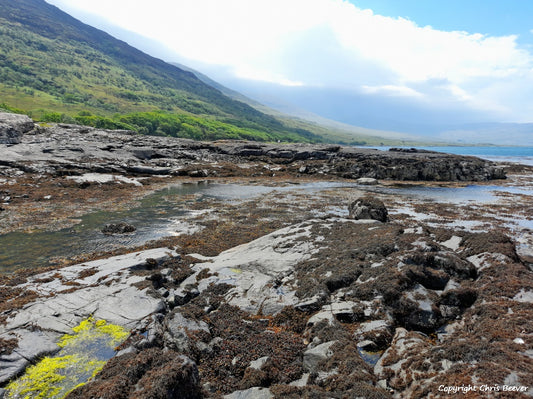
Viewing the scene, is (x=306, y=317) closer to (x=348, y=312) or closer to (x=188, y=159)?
(x=348, y=312)

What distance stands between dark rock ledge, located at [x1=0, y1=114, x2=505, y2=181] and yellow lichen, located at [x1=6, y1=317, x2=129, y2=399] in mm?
40941

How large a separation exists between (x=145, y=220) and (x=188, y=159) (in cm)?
4048

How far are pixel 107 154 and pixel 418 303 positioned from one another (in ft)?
183

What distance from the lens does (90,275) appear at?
13.4 m

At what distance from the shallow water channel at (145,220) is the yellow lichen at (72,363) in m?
9.49

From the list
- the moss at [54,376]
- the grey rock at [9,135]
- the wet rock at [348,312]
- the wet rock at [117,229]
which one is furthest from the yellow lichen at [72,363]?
the grey rock at [9,135]

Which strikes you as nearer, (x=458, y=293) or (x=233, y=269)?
(x=458, y=293)

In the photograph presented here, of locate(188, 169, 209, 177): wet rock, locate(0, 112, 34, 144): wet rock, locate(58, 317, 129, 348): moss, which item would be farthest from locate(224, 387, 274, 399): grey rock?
locate(0, 112, 34, 144): wet rock

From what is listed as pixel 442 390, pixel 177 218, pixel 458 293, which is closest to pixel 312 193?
pixel 177 218

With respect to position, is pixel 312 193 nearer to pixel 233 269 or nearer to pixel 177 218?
pixel 177 218

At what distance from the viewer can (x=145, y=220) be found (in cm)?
2611

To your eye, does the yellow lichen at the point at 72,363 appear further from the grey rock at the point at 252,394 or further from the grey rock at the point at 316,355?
the grey rock at the point at 316,355

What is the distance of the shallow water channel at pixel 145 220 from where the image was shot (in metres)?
17.8

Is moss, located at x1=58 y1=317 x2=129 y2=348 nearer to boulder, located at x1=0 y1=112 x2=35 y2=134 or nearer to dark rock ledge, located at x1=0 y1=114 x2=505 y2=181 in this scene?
dark rock ledge, located at x1=0 y1=114 x2=505 y2=181
